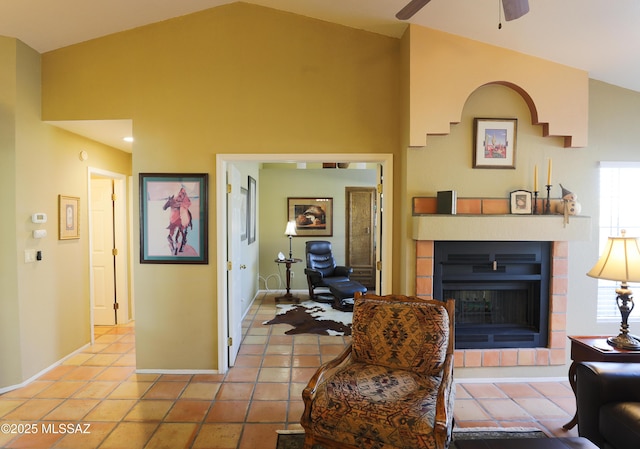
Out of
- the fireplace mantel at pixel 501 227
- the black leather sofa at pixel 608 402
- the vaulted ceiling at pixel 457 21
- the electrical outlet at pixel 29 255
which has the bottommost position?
the black leather sofa at pixel 608 402

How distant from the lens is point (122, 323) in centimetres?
492

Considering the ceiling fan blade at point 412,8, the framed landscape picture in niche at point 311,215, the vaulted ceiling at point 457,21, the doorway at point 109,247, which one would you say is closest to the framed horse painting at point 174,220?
the vaulted ceiling at point 457,21

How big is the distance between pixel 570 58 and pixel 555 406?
293cm

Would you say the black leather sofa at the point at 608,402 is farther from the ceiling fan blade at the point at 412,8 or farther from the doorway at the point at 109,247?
the doorway at the point at 109,247

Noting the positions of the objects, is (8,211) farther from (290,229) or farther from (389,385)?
(290,229)

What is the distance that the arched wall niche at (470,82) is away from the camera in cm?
301

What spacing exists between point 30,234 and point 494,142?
4.40 m

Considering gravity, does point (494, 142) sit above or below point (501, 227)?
above

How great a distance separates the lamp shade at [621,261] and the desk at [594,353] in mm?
492

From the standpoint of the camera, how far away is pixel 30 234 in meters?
3.24

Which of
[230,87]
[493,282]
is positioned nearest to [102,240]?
[230,87]

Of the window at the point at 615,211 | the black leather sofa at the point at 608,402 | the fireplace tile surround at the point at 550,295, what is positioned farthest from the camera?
the window at the point at 615,211

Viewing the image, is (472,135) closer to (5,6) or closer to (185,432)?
(185,432)

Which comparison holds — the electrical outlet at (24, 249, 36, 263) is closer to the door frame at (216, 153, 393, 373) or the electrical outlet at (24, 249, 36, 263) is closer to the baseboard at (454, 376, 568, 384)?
the door frame at (216, 153, 393, 373)
